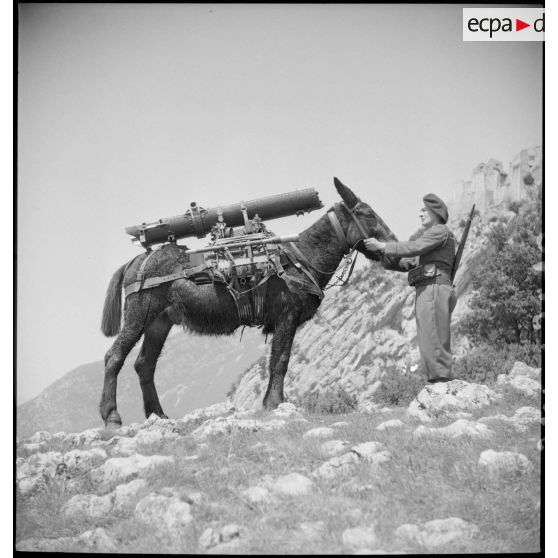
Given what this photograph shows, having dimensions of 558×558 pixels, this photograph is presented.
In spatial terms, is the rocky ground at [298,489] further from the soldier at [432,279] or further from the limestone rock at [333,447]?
the soldier at [432,279]

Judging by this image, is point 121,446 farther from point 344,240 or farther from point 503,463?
point 344,240

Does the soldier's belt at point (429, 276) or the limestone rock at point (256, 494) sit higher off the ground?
the soldier's belt at point (429, 276)

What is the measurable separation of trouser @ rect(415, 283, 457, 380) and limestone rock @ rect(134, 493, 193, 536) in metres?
3.88

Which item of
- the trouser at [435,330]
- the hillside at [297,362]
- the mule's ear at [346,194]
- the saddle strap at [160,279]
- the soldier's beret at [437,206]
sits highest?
the mule's ear at [346,194]

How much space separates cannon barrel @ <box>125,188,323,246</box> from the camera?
898cm

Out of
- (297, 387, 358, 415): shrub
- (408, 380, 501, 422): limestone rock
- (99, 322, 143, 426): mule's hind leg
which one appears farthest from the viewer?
(297, 387, 358, 415): shrub

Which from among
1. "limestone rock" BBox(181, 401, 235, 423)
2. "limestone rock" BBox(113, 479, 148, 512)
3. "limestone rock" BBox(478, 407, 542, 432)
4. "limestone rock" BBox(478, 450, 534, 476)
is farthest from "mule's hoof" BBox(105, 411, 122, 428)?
"limestone rock" BBox(478, 450, 534, 476)

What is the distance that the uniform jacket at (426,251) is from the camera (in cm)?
789

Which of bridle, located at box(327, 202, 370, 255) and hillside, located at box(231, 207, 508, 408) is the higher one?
bridle, located at box(327, 202, 370, 255)

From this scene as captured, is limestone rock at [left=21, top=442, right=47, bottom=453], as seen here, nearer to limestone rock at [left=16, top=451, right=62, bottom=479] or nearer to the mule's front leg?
limestone rock at [left=16, top=451, right=62, bottom=479]

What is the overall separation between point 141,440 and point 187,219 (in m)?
3.53

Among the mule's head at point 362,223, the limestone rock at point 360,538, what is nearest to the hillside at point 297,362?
the mule's head at point 362,223

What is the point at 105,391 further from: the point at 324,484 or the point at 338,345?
the point at 338,345

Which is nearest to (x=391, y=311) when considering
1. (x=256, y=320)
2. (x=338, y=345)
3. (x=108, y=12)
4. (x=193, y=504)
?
(x=338, y=345)
